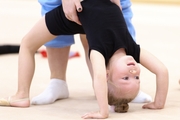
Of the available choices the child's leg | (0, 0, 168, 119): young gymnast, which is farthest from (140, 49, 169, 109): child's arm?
the child's leg

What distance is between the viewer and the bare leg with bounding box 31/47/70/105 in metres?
1.86

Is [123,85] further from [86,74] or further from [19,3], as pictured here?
[19,3]

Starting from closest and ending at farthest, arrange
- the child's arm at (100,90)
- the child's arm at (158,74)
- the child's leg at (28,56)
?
1. the child's arm at (100,90)
2. the child's arm at (158,74)
3. the child's leg at (28,56)

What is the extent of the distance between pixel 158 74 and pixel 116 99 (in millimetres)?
188

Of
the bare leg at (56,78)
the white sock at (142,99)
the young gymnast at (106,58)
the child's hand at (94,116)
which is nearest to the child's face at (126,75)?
the young gymnast at (106,58)

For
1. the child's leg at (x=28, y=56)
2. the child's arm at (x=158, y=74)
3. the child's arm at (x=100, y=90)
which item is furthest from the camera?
the child's leg at (x=28, y=56)

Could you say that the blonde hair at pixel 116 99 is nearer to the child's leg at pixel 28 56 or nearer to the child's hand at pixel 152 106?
the child's hand at pixel 152 106

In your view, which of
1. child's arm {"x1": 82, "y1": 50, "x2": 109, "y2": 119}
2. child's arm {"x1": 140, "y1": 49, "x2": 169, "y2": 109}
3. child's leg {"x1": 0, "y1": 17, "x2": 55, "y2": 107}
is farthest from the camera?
child's leg {"x1": 0, "y1": 17, "x2": 55, "y2": 107}

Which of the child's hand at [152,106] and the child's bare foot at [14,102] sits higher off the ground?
the child's bare foot at [14,102]

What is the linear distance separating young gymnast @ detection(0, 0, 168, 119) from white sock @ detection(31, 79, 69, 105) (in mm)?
69

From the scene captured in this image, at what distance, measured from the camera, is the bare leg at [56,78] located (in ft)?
6.09

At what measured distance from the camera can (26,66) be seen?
1773 mm

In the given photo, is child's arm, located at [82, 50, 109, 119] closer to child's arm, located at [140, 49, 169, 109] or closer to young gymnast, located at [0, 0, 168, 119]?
young gymnast, located at [0, 0, 168, 119]

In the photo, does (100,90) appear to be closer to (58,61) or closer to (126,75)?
(126,75)
